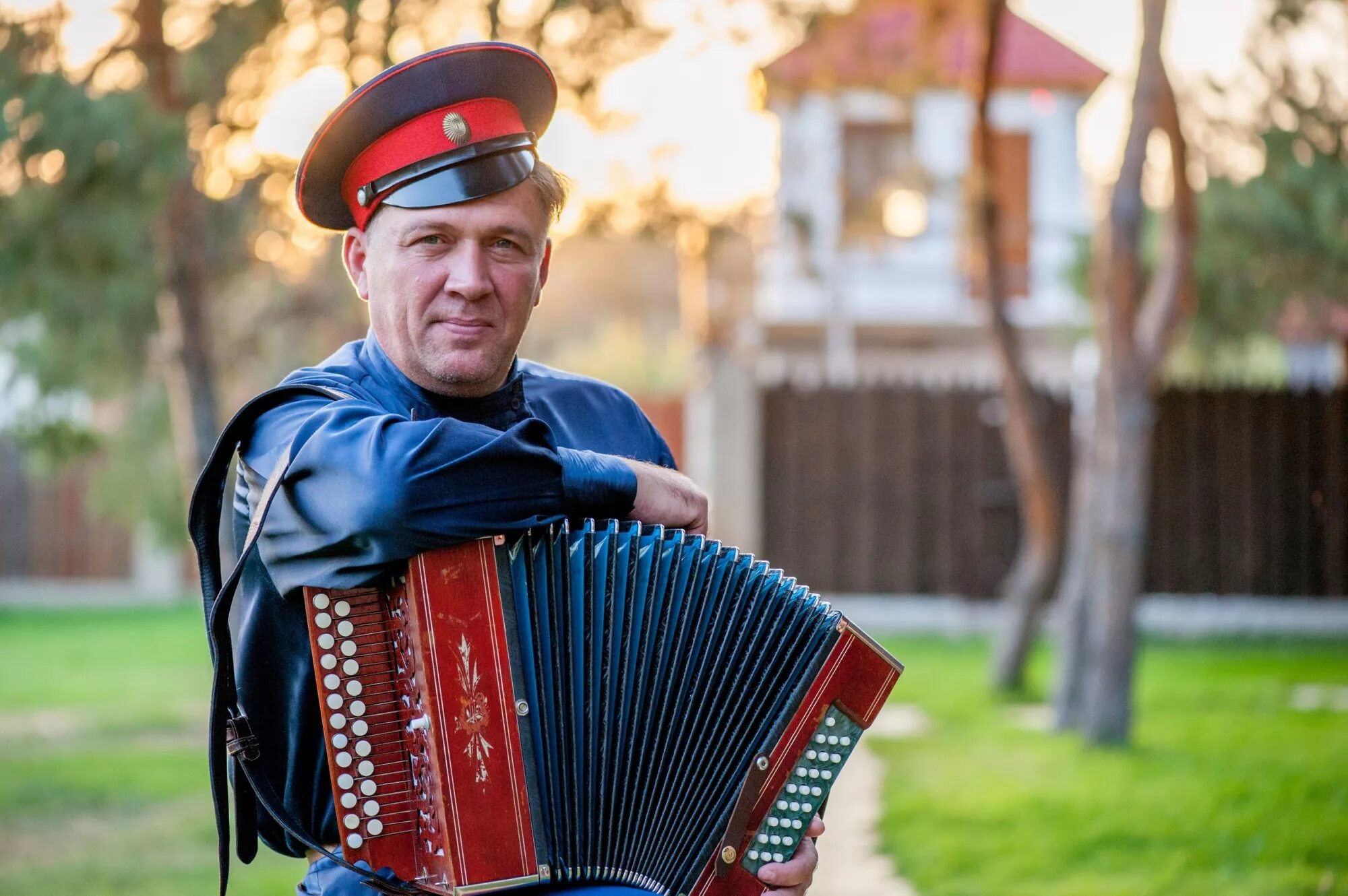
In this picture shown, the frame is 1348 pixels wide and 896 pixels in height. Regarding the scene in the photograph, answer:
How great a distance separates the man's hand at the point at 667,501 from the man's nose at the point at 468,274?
14.3 inches

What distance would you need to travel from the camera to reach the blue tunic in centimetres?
208

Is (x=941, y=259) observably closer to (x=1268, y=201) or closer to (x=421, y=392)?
(x=1268, y=201)

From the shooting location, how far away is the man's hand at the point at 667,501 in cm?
241

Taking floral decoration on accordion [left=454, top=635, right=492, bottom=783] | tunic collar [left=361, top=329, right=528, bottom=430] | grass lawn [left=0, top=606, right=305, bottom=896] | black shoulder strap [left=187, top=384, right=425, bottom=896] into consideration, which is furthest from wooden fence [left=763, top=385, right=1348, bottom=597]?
floral decoration on accordion [left=454, top=635, right=492, bottom=783]

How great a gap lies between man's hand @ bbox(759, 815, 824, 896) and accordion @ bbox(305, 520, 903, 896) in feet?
0.05

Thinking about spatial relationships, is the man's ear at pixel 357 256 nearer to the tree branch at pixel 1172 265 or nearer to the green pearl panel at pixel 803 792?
the green pearl panel at pixel 803 792

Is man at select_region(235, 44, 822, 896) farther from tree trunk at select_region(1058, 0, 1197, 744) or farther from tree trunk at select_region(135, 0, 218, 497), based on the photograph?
tree trunk at select_region(1058, 0, 1197, 744)

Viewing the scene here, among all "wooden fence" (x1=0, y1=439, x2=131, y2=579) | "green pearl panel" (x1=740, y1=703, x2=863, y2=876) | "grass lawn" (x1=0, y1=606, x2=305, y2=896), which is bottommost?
"grass lawn" (x1=0, y1=606, x2=305, y2=896)

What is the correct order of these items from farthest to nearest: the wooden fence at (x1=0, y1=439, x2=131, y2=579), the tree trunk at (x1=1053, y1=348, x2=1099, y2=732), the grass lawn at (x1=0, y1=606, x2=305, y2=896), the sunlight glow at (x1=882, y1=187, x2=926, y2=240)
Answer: the wooden fence at (x1=0, y1=439, x2=131, y2=579) < the sunlight glow at (x1=882, y1=187, x2=926, y2=240) < the tree trunk at (x1=1053, y1=348, x2=1099, y2=732) < the grass lawn at (x1=0, y1=606, x2=305, y2=896)

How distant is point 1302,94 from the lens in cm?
1019

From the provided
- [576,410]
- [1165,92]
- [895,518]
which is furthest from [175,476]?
[576,410]

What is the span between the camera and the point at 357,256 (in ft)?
8.34

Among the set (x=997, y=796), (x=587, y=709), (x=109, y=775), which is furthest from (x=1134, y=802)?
(x=109, y=775)

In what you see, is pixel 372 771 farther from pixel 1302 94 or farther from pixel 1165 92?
pixel 1302 94
